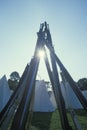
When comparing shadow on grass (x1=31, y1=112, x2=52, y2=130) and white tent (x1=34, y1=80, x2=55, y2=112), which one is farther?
white tent (x1=34, y1=80, x2=55, y2=112)

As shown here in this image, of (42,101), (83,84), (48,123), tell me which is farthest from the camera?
(83,84)

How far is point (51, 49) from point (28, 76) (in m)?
1.16

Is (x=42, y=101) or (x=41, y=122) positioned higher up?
(x=42, y=101)

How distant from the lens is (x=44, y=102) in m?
17.2

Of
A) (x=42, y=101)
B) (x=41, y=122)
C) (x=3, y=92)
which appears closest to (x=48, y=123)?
(x=41, y=122)

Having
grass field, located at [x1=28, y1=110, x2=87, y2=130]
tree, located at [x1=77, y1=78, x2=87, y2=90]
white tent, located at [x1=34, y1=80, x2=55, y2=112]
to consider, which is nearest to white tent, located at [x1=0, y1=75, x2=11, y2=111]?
white tent, located at [x1=34, y1=80, x2=55, y2=112]

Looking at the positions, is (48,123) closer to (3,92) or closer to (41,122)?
(41,122)

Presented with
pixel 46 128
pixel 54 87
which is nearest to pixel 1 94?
pixel 46 128

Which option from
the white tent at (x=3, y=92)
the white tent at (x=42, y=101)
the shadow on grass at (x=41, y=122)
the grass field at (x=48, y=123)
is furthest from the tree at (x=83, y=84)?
the shadow on grass at (x=41, y=122)

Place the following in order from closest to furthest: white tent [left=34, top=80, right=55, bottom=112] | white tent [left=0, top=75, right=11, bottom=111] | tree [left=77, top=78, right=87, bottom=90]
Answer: white tent [left=0, top=75, right=11, bottom=111] < white tent [left=34, top=80, right=55, bottom=112] < tree [left=77, top=78, right=87, bottom=90]

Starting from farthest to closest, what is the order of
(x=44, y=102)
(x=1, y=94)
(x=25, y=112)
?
(x=44, y=102), (x=1, y=94), (x=25, y=112)

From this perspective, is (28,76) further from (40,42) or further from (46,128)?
(46,128)

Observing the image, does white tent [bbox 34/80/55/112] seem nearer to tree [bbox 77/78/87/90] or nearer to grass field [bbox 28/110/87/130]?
grass field [bbox 28/110/87/130]

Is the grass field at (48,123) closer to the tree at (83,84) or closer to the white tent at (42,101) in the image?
the white tent at (42,101)
